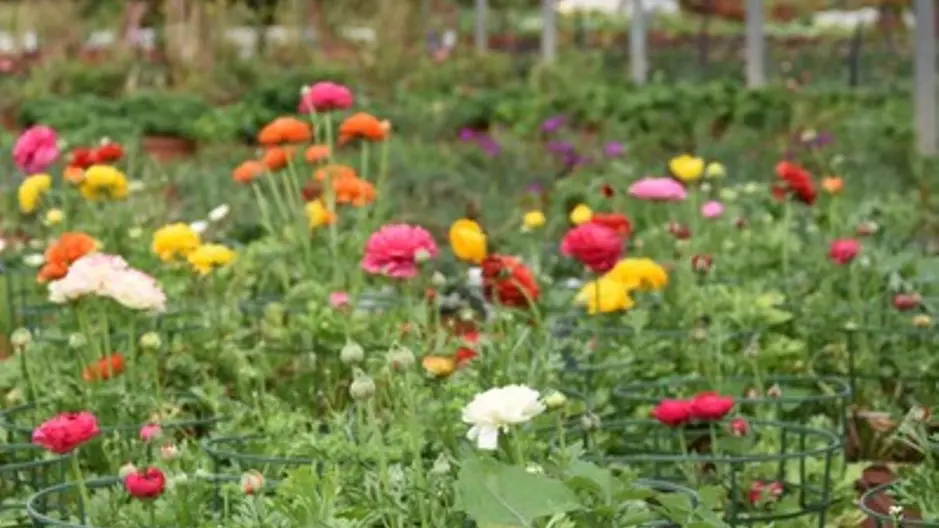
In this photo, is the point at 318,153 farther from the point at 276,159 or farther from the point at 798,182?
the point at 798,182

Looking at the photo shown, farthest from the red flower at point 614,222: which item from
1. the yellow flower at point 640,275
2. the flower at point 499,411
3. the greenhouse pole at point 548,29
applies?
the greenhouse pole at point 548,29

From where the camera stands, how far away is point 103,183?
226 inches

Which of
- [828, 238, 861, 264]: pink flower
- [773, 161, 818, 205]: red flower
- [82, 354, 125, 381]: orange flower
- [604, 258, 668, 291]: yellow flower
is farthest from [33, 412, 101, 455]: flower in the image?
[773, 161, 818, 205]: red flower

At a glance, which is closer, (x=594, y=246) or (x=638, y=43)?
(x=594, y=246)

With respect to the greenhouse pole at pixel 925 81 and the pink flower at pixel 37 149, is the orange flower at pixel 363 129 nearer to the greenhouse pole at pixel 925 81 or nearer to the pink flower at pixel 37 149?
the pink flower at pixel 37 149

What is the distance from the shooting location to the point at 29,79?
20.0m

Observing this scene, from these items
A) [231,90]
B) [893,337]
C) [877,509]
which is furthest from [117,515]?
[231,90]

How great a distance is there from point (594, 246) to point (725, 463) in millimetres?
514

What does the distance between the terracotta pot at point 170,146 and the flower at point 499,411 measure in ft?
42.2

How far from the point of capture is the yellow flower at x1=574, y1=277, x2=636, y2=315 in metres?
4.97

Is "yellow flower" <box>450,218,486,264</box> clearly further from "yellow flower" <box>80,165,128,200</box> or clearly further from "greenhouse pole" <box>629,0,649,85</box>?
"greenhouse pole" <box>629,0,649,85</box>

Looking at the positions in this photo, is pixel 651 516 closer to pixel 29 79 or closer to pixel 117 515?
pixel 117 515

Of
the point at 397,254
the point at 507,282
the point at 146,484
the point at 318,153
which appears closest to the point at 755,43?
the point at 318,153

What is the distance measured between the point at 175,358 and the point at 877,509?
162 centimetres
